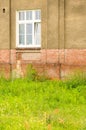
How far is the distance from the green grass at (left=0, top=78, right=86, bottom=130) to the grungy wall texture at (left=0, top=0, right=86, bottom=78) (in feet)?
4.25

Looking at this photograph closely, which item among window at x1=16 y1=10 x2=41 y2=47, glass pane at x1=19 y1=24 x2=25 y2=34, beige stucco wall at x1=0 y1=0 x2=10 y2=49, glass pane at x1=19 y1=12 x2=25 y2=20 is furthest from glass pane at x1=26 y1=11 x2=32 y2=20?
beige stucco wall at x1=0 y1=0 x2=10 y2=49

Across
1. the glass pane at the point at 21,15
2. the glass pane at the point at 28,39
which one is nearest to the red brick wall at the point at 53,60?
the glass pane at the point at 28,39

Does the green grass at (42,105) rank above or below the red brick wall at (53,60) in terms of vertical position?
below

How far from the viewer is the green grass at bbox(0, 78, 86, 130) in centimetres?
1112

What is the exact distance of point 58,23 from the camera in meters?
22.1

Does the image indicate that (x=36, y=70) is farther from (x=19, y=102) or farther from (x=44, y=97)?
(x=19, y=102)

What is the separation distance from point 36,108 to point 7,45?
918 cm

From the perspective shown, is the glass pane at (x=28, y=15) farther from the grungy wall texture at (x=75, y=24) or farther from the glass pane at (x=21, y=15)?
the grungy wall texture at (x=75, y=24)

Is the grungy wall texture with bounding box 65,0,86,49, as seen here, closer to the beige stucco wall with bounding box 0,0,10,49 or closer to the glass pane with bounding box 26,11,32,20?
the glass pane with bounding box 26,11,32,20

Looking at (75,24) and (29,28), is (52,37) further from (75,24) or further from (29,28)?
(29,28)

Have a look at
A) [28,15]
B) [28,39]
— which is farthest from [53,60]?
[28,15]

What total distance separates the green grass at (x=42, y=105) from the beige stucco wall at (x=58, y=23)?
2.12m

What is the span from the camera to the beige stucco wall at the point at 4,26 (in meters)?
23.3

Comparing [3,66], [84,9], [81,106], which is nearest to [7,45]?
[3,66]
